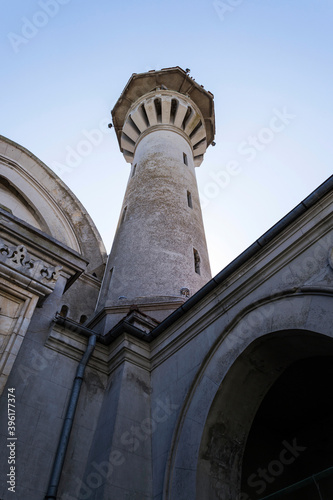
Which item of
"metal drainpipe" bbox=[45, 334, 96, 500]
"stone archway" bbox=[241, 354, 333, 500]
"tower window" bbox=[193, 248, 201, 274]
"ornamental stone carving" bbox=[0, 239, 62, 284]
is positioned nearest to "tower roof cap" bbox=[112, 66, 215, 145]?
"tower window" bbox=[193, 248, 201, 274]

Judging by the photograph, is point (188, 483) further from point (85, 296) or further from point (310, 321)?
point (85, 296)

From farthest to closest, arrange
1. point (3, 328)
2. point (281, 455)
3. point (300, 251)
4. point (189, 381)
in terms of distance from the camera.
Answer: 1. point (281, 455)
2. point (189, 381)
3. point (3, 328)
4. point (300, 251)

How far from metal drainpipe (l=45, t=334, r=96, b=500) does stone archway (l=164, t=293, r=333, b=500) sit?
4.67 feet

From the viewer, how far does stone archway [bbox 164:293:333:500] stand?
5746mm

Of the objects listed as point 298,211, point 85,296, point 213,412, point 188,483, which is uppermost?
point 85,296

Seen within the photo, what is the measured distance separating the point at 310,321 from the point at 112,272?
776 centimetres

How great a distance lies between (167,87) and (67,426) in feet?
61.1

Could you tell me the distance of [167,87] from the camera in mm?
22109

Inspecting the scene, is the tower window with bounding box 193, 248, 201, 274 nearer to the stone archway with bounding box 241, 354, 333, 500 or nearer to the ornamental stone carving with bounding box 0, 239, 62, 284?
the stone archway with bounding box 241, 354, 333, 500

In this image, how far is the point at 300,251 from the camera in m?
6.05

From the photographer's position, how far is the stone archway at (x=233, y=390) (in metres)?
5.75

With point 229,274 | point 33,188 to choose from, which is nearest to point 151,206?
point 33,188

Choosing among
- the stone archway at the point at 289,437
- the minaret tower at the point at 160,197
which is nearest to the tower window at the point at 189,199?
the minaret tower at the point at 160,197

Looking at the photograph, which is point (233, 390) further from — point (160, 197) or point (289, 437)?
point (160, 197)
